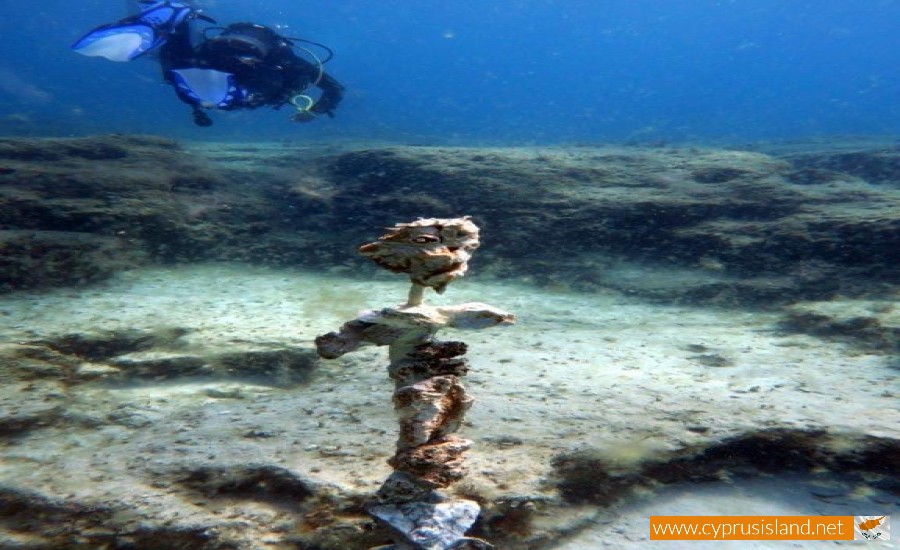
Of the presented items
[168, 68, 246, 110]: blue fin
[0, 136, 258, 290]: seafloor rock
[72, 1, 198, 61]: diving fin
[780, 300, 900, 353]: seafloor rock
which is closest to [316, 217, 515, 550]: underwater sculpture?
[780, 300, 900, 353]: seafloor rock

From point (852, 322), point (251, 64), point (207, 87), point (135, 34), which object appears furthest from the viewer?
point (251, 64)

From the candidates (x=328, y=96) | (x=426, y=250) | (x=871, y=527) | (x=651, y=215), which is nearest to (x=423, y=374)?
(x=426, y=250)

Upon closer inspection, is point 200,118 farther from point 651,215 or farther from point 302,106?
point 651,215

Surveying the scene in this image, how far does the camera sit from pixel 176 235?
5688 mm

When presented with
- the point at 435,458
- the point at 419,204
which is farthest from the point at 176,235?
the point at 435,458

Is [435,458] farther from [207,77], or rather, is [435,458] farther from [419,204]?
[207,77]

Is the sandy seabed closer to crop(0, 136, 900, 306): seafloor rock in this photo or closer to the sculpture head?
crop(0, 136, 900, 306): seafloor rock

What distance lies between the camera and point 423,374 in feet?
5.96

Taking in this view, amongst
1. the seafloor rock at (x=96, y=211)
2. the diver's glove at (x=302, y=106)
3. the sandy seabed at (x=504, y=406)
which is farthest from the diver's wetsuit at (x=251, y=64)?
the sandy seabed at (x=504, y=406)

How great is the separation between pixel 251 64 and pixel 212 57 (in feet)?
1.85

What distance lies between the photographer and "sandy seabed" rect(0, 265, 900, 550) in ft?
7.17

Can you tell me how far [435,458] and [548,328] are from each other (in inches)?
101

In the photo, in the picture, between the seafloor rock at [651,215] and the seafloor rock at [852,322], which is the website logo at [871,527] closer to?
the seafloor rock at [852,322]

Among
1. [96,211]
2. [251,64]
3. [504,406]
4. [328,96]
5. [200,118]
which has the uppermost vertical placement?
[328,96]
